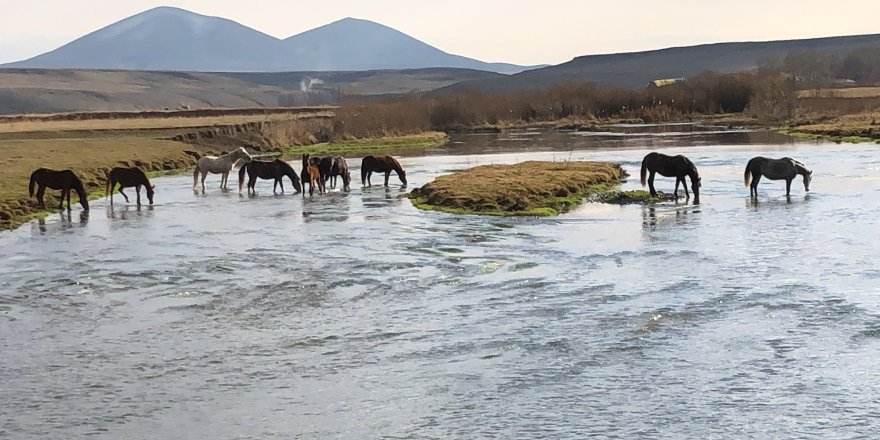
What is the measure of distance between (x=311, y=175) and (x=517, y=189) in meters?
6.35

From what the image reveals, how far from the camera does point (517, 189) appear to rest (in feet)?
89.8

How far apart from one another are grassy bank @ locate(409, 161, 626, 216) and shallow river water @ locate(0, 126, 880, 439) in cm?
173

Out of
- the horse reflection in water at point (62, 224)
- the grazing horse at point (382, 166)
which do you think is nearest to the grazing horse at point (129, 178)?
the horse reflection in water at point (62, 224)

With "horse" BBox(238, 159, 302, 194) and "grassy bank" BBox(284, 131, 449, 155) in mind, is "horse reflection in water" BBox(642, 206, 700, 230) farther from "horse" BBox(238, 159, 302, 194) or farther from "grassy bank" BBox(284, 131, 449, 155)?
"grassy bank" BBox(284, 131, 449, 155)

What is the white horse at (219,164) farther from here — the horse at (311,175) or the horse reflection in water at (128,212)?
the horse reflection in water at (128,212)

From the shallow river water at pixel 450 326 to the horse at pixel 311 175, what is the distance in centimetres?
653

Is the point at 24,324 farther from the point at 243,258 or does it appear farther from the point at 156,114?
the point at 156,114

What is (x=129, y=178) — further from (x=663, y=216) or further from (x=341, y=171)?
(x=663, y=216)

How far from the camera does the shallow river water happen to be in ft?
30.8

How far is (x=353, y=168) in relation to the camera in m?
44.6

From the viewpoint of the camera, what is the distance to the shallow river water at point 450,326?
370 inches

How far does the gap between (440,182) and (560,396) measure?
69.3 feet

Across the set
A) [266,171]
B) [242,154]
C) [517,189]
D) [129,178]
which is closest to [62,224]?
[129,178]

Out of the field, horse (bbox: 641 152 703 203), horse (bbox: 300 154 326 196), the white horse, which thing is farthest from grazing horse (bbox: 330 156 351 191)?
horse (bbox: 641 152 703 203)
